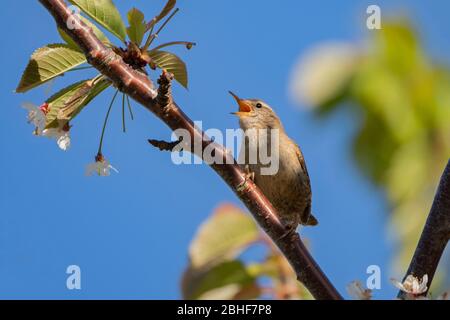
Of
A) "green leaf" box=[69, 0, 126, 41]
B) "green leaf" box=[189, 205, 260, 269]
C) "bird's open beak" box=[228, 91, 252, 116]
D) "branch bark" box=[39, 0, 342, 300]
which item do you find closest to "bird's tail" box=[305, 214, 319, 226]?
"bird's open beak" box=[228, 91, 252, 116]

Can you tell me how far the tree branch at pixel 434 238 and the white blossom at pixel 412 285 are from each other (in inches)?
7.4

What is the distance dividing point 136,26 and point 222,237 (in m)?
1.33

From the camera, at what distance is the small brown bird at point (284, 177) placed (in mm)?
5289

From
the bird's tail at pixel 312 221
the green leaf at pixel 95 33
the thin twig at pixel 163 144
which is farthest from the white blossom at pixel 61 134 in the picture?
the bird's tail at pixel 312 221

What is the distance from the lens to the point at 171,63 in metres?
3.57

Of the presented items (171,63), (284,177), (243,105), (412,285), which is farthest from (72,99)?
(243,105)

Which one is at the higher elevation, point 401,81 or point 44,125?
point 401,81

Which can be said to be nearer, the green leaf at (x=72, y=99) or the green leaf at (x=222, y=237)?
the green leaf at (x=72, y=99)

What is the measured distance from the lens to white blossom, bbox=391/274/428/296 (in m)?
2.72

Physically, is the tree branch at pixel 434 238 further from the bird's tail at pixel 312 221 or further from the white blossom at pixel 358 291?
the bird's tail at pixel 312 221

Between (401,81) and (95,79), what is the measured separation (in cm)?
732

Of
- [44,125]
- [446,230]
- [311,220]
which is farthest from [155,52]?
[311,220]
